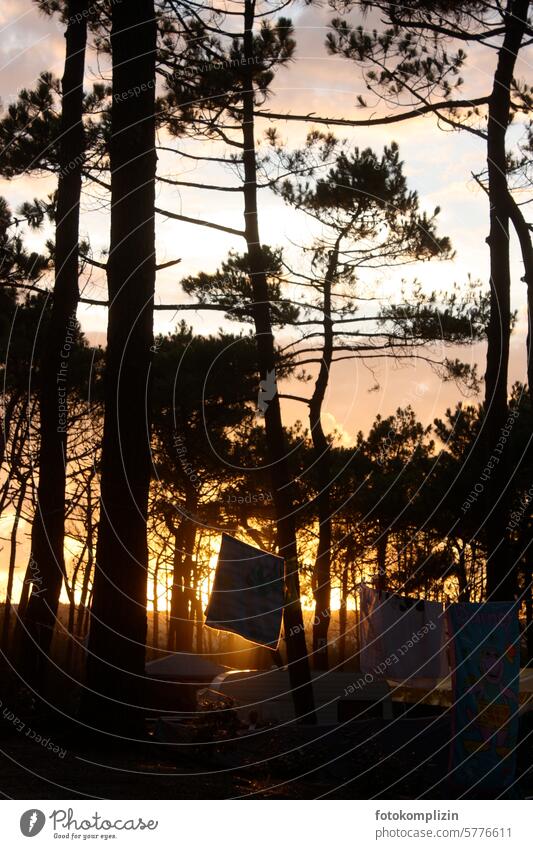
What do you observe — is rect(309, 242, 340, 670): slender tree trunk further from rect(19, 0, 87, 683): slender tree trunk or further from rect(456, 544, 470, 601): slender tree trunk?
rect(19, 0, 87, 683): slender tree trunk

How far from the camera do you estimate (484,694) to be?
35.5ft

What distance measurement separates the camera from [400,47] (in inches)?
664

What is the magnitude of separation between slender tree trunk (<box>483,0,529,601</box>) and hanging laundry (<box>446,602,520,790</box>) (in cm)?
359

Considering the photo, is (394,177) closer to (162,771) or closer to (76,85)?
(76,85)

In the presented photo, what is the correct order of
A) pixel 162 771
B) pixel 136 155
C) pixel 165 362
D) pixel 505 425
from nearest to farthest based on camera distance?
1. pixel 162 771
2. pixel 136 155
3. pixel 505 425
4. pixel 165 362

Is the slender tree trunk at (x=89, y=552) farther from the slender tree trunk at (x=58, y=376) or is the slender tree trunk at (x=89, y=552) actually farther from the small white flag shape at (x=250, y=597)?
the small white flag shape at (x=250, y=597)

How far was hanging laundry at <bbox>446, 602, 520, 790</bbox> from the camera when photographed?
10.8 meters

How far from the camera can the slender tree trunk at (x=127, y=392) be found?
12.3m

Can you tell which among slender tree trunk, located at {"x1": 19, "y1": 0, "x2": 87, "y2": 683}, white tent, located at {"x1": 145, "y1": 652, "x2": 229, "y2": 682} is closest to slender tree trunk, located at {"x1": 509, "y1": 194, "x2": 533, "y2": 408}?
slender tree trunk, located at {"x1": 19, "y1": 0, "x2": 87, "y2": 683}

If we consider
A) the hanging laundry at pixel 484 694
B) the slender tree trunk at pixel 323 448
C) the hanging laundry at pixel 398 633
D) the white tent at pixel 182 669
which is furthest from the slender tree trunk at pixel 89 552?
the hanging laundry at pixel 484 694

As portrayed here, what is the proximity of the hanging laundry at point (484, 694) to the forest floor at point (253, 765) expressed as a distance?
→ 0.99 ft

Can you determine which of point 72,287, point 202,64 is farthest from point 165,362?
point 202,64

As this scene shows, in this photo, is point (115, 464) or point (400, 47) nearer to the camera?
point (115, 464)

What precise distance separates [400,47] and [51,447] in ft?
28.7
